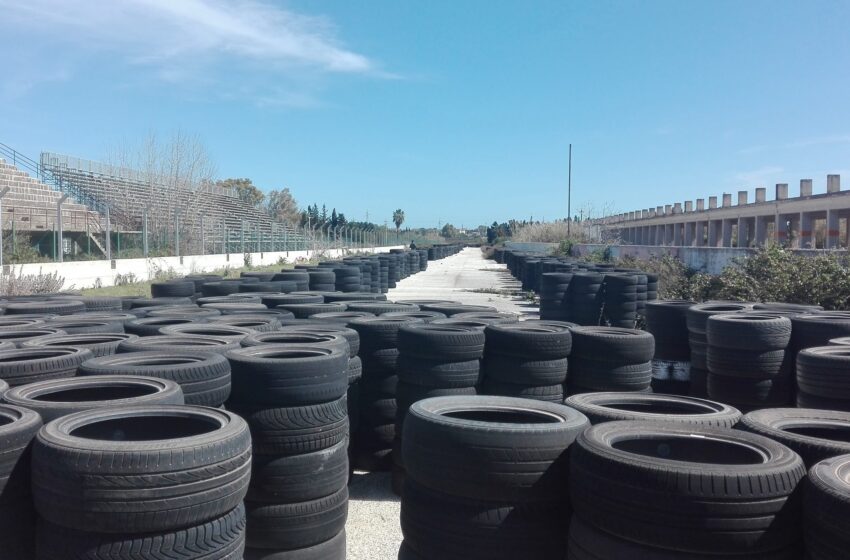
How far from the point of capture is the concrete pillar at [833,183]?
35.5 m

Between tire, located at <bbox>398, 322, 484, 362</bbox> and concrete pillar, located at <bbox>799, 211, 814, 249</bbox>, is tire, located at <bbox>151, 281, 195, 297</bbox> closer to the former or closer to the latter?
tire, located at <bbox>398, 322, 484, 362</bbox>

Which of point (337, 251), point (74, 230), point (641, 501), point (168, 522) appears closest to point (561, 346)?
point (641, 501)

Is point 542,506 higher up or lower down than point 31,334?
lower down

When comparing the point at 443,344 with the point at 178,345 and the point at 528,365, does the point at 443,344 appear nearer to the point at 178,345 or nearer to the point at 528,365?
the point at 528,365

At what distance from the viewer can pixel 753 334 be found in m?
7.65

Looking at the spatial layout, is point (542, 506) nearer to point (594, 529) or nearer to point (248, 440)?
point (594, 529)

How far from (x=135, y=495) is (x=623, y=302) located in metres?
14.5

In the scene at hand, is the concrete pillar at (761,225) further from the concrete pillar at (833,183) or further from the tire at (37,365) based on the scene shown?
the tire at (37,365)

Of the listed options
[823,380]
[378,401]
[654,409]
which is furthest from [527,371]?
[823,380]

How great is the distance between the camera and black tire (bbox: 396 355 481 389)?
22.9 feet

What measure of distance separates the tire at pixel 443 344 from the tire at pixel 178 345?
1.63 m

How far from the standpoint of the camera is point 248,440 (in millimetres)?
4277

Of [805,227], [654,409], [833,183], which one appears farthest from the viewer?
[805,227]

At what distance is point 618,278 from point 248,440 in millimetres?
13955
